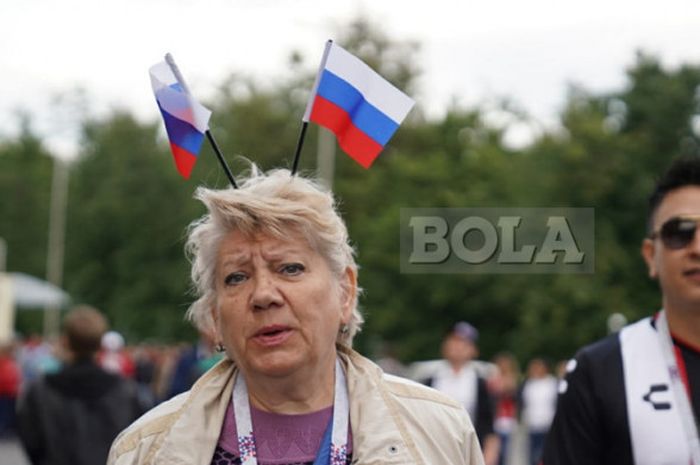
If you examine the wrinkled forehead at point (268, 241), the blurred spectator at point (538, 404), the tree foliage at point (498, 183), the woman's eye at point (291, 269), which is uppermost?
the tree foliage at point (498, 183)

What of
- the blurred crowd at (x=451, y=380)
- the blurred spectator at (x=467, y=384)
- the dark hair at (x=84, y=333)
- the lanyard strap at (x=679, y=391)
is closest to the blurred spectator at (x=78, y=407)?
the dark hair at (x=84, y=333)

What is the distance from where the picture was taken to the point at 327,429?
3.59 meters

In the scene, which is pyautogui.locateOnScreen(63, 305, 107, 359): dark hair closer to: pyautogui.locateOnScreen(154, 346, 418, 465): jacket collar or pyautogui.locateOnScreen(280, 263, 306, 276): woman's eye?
pyautogui.locateOnScreen(154, 346, 418, 465): jacket collar

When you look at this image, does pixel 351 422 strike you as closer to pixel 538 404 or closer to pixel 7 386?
pixel 538 404

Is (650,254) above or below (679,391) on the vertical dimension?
above

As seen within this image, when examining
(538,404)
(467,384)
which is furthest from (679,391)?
(538,404)

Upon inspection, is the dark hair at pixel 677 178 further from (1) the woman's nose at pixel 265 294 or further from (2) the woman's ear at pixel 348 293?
(1) the woman's nose at pixel 265 294

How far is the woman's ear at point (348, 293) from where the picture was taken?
3785mm

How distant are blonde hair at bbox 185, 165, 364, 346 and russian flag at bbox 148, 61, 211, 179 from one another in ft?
0.59

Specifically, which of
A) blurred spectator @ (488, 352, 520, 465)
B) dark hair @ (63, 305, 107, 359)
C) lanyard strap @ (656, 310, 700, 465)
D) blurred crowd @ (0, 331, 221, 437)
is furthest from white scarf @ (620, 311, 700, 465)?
blurred spectator @ (488, 352, 520, 465)

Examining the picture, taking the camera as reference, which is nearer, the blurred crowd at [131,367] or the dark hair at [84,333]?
the dark hair at [84,333]

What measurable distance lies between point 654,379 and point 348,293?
135 centimetres

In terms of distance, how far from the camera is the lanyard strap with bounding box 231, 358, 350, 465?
350cm

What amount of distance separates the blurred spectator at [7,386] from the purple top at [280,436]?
22.9m
